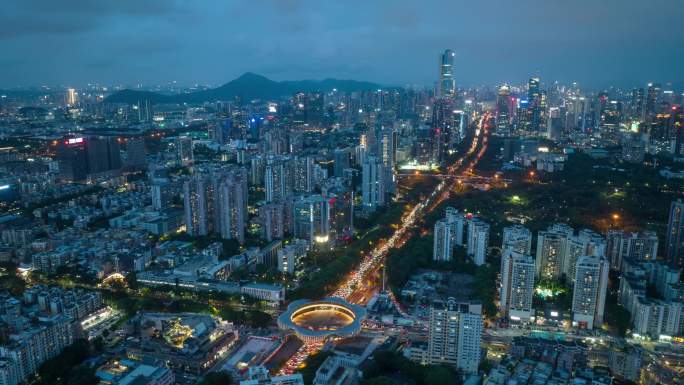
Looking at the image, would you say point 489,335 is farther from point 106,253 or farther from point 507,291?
point 106,253

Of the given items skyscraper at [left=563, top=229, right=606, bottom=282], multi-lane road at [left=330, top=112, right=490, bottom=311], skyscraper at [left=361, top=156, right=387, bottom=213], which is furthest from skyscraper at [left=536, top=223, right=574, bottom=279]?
skyscraper at [left=361, top=156, right=387, bottom=213]

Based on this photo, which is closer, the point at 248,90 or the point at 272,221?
the point at 272,221

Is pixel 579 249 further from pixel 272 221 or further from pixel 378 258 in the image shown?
pixel 272 221

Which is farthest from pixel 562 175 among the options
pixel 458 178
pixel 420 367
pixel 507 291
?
pixel 420 367

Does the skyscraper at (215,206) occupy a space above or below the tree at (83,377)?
above

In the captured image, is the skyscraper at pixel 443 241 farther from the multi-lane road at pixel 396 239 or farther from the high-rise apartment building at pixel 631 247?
the high-rise apartment building at pixel 631 247

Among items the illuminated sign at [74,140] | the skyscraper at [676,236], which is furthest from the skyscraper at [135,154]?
the skyscraper at [676,236]

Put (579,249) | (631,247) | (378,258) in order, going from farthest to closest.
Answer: (378,258), (631,247), (579,249)

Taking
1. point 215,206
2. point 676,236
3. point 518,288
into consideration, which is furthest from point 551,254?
point 215,206
